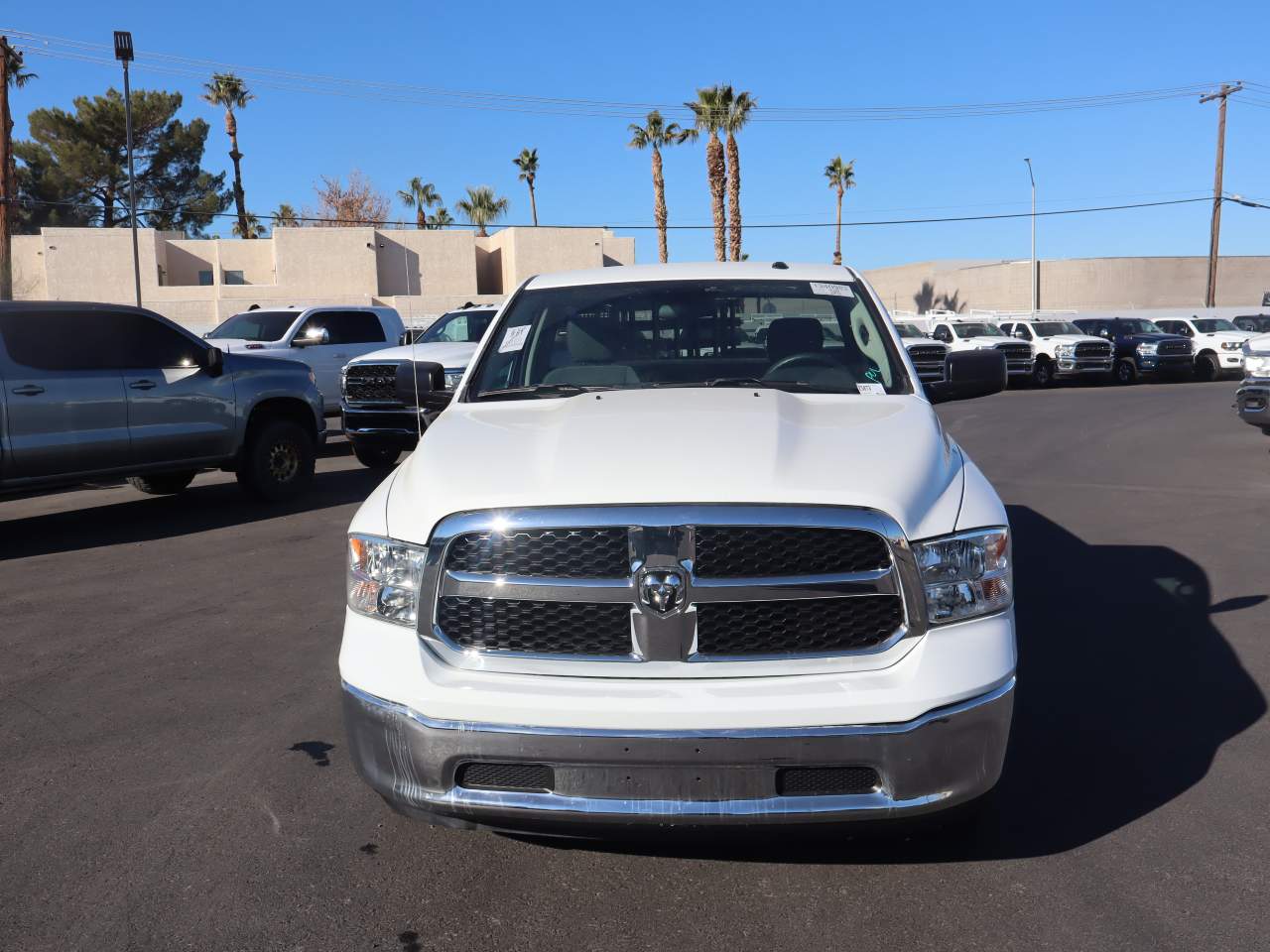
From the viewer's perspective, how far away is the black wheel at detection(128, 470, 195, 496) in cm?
1144

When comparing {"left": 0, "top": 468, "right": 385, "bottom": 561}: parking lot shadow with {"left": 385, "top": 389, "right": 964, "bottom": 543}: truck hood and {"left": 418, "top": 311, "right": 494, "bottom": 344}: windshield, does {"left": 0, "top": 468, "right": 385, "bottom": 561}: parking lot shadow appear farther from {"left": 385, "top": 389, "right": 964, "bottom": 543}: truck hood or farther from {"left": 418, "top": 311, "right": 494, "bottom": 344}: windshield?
{"left": 385, "top": 389, "right": 964, "bottom": 543}: truck hood

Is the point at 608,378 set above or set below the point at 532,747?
above

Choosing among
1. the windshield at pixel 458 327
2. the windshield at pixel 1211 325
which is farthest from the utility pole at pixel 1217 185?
the windshield at pixel 458 327

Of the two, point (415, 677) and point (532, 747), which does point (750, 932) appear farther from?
point (415, 677)

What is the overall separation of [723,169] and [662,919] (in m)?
39.9

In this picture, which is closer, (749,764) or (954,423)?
(749,764)

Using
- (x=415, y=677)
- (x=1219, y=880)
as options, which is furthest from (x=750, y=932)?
(x=1219, y=880)

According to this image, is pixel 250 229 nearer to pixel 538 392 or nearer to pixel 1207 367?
pixel 1207 367

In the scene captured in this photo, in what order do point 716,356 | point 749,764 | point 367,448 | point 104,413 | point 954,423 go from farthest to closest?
point 954,423, point 367,448, point 104,413, point 716,356, point 749,764

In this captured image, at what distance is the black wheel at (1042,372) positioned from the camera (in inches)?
1222

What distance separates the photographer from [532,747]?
2.89 meters

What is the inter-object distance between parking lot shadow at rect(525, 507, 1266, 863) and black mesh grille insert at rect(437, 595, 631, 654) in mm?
559

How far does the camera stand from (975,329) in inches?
1273

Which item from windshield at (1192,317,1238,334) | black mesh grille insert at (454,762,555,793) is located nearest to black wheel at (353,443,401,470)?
black mesh grille insert at (454,762,555,793)
